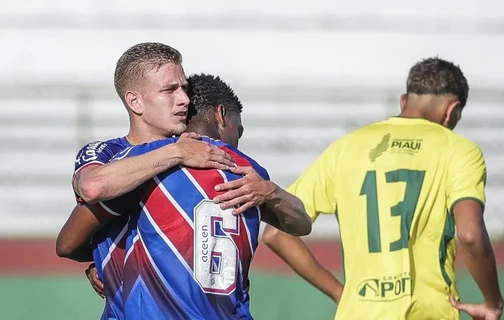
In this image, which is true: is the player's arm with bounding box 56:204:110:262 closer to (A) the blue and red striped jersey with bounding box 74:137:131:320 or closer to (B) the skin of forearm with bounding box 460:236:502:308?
(A) the blue and red striped jersey with bounding box 74:137:131:320

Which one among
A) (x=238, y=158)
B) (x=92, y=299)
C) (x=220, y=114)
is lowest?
(x=92, y=299)

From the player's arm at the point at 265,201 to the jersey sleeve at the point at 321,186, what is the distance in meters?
0.80

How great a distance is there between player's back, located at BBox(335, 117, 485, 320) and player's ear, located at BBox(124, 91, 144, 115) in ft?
3.86

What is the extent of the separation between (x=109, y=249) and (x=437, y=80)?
1.73 m

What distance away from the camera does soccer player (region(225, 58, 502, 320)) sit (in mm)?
4273

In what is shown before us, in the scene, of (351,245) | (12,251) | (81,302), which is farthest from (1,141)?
(351,245)

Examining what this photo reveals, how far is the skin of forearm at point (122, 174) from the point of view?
3268 millimetres

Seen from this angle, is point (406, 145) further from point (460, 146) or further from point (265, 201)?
point (265, 201)

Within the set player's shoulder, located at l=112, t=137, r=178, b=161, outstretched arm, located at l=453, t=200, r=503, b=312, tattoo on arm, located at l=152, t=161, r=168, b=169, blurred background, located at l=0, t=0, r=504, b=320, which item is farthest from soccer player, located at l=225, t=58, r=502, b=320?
blurred background, located at l=0, t=0, r=504, b=320

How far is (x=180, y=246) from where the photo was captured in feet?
11.0

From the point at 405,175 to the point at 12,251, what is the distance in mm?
7770

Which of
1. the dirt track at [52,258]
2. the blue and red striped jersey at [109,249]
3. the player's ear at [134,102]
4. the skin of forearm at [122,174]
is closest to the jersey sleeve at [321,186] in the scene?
the player's ear at [134,102]

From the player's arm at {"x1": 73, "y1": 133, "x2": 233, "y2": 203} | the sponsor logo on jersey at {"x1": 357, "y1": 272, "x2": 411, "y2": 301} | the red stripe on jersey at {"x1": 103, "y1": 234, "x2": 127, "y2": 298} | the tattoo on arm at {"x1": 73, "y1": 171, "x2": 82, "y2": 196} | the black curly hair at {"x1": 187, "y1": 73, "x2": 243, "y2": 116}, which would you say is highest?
the black curly hair at {"x1": 187, "y1": 73, "x2": 243, "y2": 116}

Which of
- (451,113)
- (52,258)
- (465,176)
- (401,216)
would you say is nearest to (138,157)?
(401,216)
